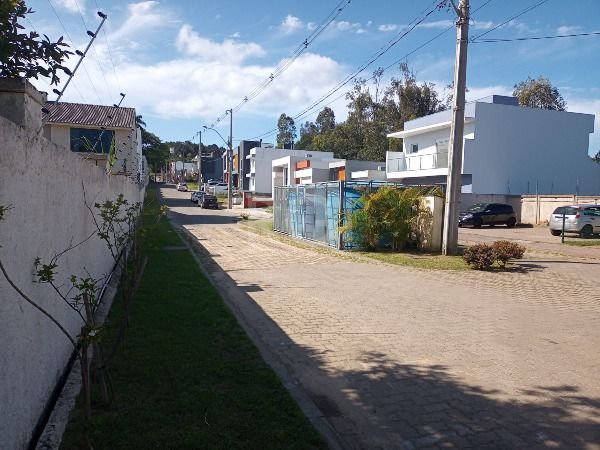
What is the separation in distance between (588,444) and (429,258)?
1106cm

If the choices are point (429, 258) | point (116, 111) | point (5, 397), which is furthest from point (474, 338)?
point (116, 111)

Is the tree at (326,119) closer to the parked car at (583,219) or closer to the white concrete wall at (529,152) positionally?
the white concrete wall at (529,152)

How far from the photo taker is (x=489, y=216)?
3044 centimetres

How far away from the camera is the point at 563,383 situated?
17.2 ft

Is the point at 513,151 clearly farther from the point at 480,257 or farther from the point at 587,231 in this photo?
the point at 480,257

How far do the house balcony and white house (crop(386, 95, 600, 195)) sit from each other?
0.22ft

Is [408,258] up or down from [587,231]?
down

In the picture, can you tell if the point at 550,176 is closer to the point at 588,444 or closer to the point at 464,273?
the point at 464,273

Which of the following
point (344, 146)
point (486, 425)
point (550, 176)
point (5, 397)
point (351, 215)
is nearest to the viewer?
point (5, 397)

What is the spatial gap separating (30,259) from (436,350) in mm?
4658

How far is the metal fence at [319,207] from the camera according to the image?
55.4 feet

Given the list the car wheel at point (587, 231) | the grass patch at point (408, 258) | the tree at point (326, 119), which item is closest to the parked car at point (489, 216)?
the car wheel at point (587, 231)

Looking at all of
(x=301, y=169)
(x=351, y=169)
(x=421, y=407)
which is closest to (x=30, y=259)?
(x=421, y=407)

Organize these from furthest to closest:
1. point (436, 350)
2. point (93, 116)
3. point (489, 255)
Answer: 1. point (93, 116)
2. point (489, 255)
3. point (436, 350)
